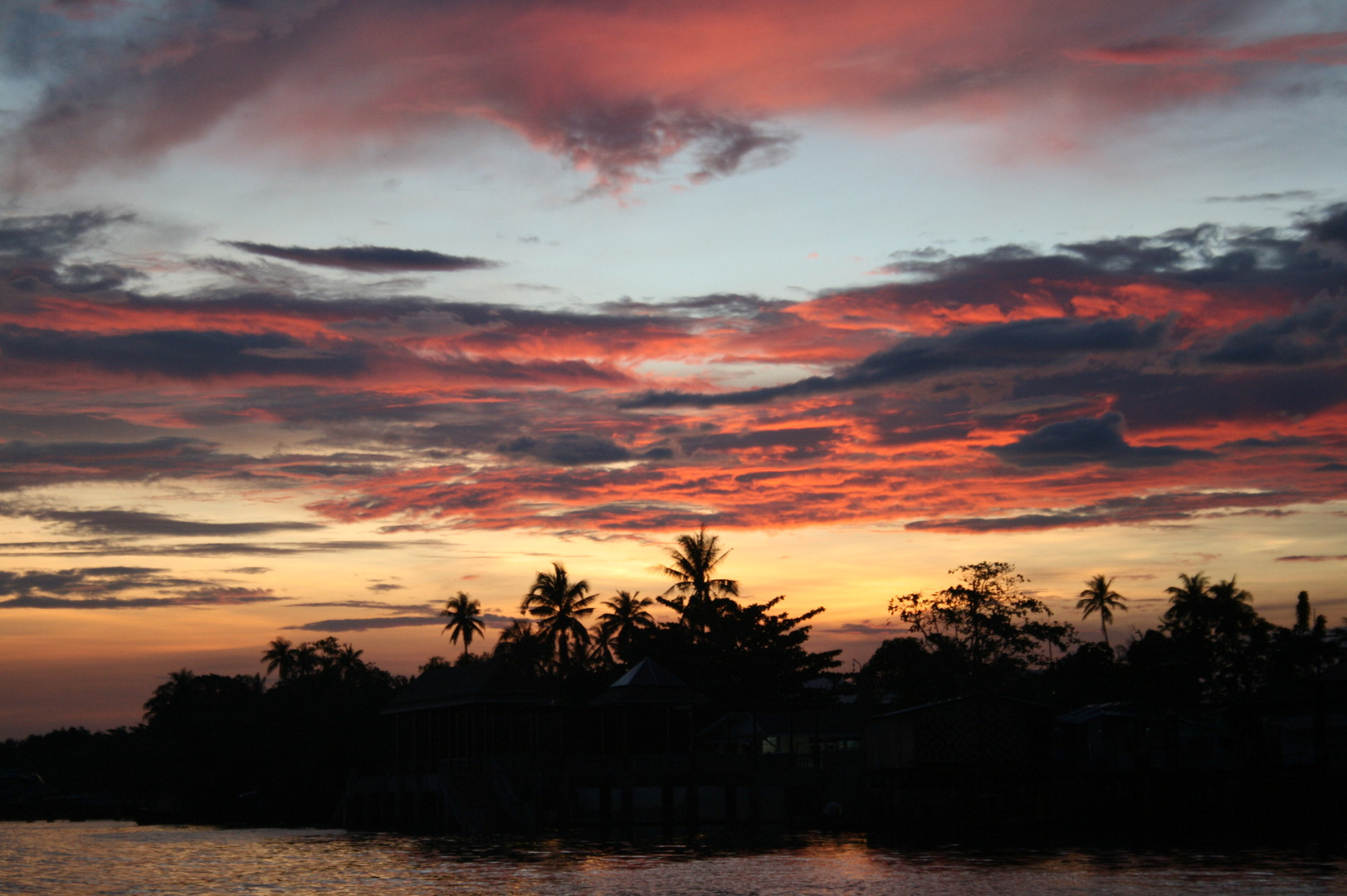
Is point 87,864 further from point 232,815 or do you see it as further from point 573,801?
point 232,815

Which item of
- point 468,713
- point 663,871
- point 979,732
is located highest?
point 468,713

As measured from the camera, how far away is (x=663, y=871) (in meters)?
37.9

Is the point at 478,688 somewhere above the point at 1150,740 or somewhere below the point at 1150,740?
above

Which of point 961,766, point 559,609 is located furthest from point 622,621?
point 961,766

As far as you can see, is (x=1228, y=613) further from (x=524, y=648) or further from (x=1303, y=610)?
(x=524, y=648)

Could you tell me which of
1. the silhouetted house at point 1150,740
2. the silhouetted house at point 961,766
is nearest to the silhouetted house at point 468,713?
the silhouetted house at point 961,766

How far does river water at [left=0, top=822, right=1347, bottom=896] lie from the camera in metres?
32.8

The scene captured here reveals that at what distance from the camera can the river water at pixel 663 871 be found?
3275cm

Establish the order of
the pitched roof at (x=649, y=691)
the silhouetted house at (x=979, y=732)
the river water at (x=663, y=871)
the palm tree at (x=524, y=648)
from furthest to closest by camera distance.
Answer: the palm tree at (x=524, y=648) < the pitched roof at (x=649, y=691) < the silhouetted house at (x=979, y=732) < the river water at (x=663, y=871)

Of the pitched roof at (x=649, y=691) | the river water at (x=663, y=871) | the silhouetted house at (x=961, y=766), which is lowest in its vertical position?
the river water at (x=663, y=871)

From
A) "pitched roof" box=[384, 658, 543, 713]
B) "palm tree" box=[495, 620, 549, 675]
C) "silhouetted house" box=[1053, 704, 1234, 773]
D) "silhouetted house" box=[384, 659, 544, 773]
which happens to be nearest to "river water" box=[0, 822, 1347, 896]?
"silhouetted house" box=[384, 659, 544, 773]

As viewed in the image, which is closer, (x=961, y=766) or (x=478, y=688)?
(x=961, y=766)

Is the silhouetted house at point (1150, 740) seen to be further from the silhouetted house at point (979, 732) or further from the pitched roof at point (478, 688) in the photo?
the pitched roof at point (478, 688)

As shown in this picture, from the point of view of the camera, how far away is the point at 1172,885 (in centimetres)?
3188
